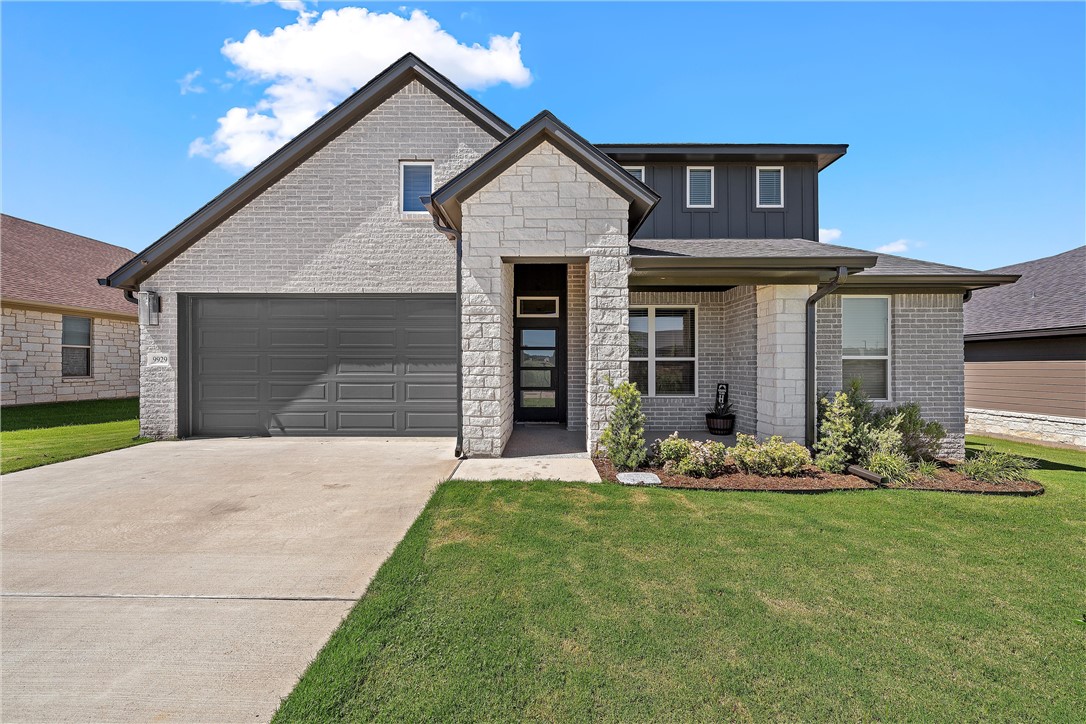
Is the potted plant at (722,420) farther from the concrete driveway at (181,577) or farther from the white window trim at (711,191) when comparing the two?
the concrete driveway at (181,577)

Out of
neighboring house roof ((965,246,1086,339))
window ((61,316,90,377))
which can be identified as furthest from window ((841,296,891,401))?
window ((61,316,90,377))

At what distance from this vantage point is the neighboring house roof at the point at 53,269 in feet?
40.2

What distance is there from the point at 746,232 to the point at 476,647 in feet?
32.2

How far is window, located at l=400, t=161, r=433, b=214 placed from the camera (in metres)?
9.18

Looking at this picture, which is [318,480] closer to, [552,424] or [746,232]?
[552,424]

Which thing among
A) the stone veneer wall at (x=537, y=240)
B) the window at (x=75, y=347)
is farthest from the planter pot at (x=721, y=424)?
the window at (x=75, y=347)

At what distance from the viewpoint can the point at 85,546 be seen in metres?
3.93

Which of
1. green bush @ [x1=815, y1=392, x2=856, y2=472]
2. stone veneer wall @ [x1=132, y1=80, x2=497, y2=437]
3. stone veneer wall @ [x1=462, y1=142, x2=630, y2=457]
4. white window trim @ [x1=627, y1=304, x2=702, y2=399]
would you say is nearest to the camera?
green bush @ [x1=815, y1=392, x2=856, y2=472]

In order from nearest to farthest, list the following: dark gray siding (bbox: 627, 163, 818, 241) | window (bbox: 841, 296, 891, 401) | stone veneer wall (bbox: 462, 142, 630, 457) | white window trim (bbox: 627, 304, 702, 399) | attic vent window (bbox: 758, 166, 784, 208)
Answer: stone veneer wall (bbox: 462, 142, 630, 457)
window (bbox: 841, 296, 891, 401)
white window trim (bbox: 627, 304, 702, 399)
dark gray siding (bbox: 627, 163, 818, 241)
attic vent window (bbox: 758, 166, 784, 208)

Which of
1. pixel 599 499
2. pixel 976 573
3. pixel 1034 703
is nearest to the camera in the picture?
pixel 1034 703

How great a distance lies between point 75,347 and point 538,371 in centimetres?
1422

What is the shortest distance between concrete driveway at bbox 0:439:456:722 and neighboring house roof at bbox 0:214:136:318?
31.9 feet

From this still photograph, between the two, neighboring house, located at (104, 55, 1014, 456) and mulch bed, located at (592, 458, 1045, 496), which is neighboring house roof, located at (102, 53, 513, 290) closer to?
neighboring house, located at (104, 55, 1014, 456)

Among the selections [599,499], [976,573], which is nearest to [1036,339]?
[976,573]
